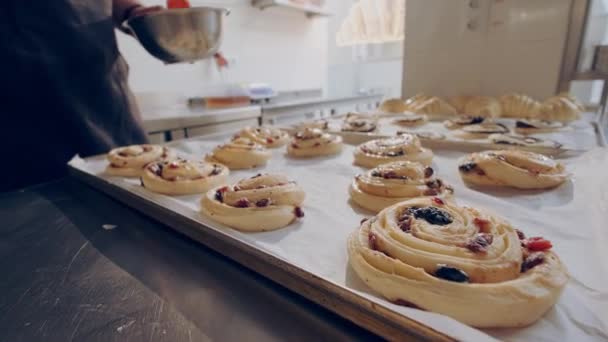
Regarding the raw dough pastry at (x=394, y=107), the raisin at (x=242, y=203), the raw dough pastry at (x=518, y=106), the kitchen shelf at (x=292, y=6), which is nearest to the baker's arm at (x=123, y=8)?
the raisin at (x=242, y=203)

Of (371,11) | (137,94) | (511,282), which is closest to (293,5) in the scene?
(371,11)

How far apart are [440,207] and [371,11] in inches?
123

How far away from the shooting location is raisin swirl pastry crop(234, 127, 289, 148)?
75.7 inches

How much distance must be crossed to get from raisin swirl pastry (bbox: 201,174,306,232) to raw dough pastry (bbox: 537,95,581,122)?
1914 mm

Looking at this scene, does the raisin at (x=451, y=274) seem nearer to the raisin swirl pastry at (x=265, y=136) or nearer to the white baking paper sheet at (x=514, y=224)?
the white baking paper sheet at (x=514, y=224)

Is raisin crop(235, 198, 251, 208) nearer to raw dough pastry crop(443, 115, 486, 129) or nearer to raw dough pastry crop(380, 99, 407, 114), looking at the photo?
raw dough pastry crop(443, 115, 486, 129)

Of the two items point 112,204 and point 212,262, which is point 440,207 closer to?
point 212,262

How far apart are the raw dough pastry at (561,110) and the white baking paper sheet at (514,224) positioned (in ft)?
2.84

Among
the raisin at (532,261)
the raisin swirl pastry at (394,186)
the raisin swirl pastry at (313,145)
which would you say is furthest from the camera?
the raisin swirl pastry at (313,145)

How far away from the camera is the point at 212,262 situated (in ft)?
2.61

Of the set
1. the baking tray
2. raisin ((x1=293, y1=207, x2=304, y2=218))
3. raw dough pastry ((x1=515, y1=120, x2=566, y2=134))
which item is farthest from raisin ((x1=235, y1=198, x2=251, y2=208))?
raw dough pastry ((x1=515, y1=120, x2=566, y2=134))

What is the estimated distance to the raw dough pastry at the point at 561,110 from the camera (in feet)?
6.83

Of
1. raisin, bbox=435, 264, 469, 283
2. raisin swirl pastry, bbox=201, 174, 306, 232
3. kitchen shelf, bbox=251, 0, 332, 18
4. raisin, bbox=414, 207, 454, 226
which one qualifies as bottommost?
raisin swirl pastry, bbox=201, 174, 306, 232

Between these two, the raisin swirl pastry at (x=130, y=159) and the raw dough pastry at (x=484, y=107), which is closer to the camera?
the raisin swirl pastry at (x=130, y=159)
